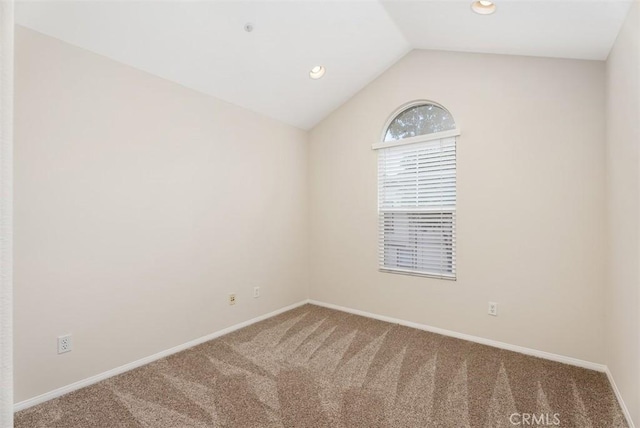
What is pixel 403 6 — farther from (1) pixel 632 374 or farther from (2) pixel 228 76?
(1) pixel 632 374

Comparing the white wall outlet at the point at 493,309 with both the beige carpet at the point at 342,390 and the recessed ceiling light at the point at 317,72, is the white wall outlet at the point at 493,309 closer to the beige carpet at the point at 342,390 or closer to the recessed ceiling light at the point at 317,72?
the beige carpet at the point at 342,390

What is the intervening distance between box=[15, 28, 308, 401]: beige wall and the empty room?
1cm

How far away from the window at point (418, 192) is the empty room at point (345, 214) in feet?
0.08

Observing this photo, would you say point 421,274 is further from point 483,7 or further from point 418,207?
point 483,7

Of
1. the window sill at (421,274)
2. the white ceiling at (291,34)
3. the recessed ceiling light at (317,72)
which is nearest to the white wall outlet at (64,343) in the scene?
the white ceiling at (291,34)

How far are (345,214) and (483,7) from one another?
2.35 meters

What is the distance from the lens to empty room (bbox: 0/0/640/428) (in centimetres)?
198

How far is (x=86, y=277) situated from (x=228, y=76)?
6.48 feet

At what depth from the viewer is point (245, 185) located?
3.43 metres

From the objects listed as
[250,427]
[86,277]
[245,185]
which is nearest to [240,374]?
[250,427]

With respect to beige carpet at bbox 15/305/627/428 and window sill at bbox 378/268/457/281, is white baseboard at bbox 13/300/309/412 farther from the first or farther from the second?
window sill at bbox 378/268/457/281

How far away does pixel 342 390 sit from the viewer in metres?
2.19

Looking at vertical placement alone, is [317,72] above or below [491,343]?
above

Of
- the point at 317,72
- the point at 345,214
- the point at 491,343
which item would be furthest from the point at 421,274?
the point at 317,72
